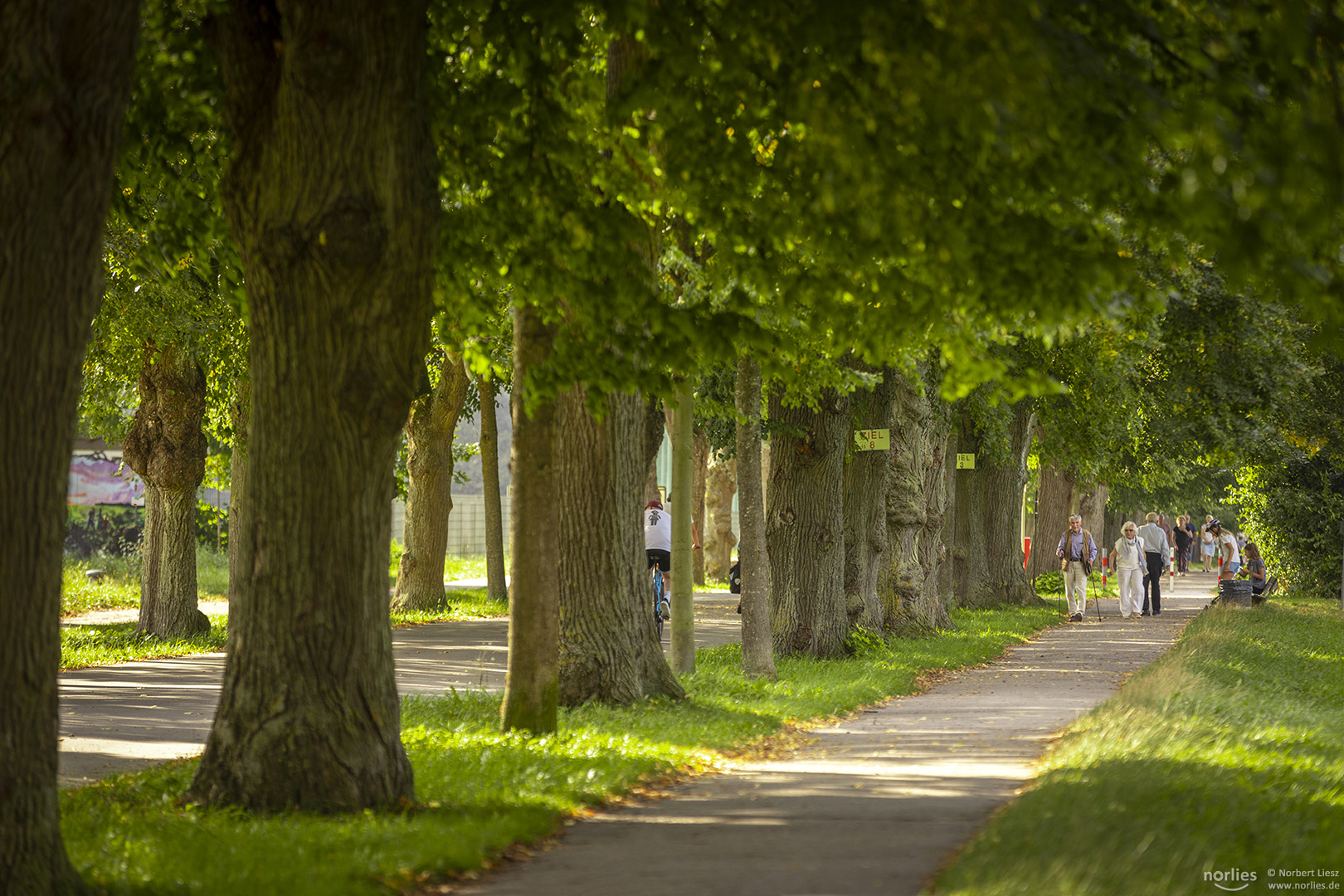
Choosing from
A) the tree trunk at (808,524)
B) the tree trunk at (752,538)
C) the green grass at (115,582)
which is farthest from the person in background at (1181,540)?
the tree trunk at (752,538)

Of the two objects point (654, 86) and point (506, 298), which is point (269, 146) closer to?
point (654, 86)

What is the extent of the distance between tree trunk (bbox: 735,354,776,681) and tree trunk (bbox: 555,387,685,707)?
2792 mm

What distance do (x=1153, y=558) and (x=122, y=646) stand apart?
20829 millimetres

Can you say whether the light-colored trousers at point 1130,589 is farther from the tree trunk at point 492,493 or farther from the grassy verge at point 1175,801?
the grassy verge at point 1175,801

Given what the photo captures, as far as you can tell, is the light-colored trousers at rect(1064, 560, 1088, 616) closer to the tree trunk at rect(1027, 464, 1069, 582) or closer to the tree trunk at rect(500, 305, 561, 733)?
the tree trunk at rect(1027, 464, 1069, 582)

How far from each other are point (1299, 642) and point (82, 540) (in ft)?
115

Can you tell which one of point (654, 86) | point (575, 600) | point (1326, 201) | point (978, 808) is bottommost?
point (978, 808)

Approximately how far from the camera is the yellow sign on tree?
1819 cm

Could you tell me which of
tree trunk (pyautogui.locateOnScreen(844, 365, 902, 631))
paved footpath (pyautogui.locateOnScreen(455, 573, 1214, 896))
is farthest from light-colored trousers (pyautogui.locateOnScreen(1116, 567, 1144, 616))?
paved footpath (pyautogui.locateOnScreen(455, 573, 1214, 896))

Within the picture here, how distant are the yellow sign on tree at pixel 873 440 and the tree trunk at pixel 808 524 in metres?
0.57

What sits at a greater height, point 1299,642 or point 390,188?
point 390,188

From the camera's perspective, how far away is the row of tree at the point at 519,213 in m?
5.75

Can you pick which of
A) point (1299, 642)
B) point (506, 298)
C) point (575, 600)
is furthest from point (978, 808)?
point (1299, 642)

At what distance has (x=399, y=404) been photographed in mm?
7707
